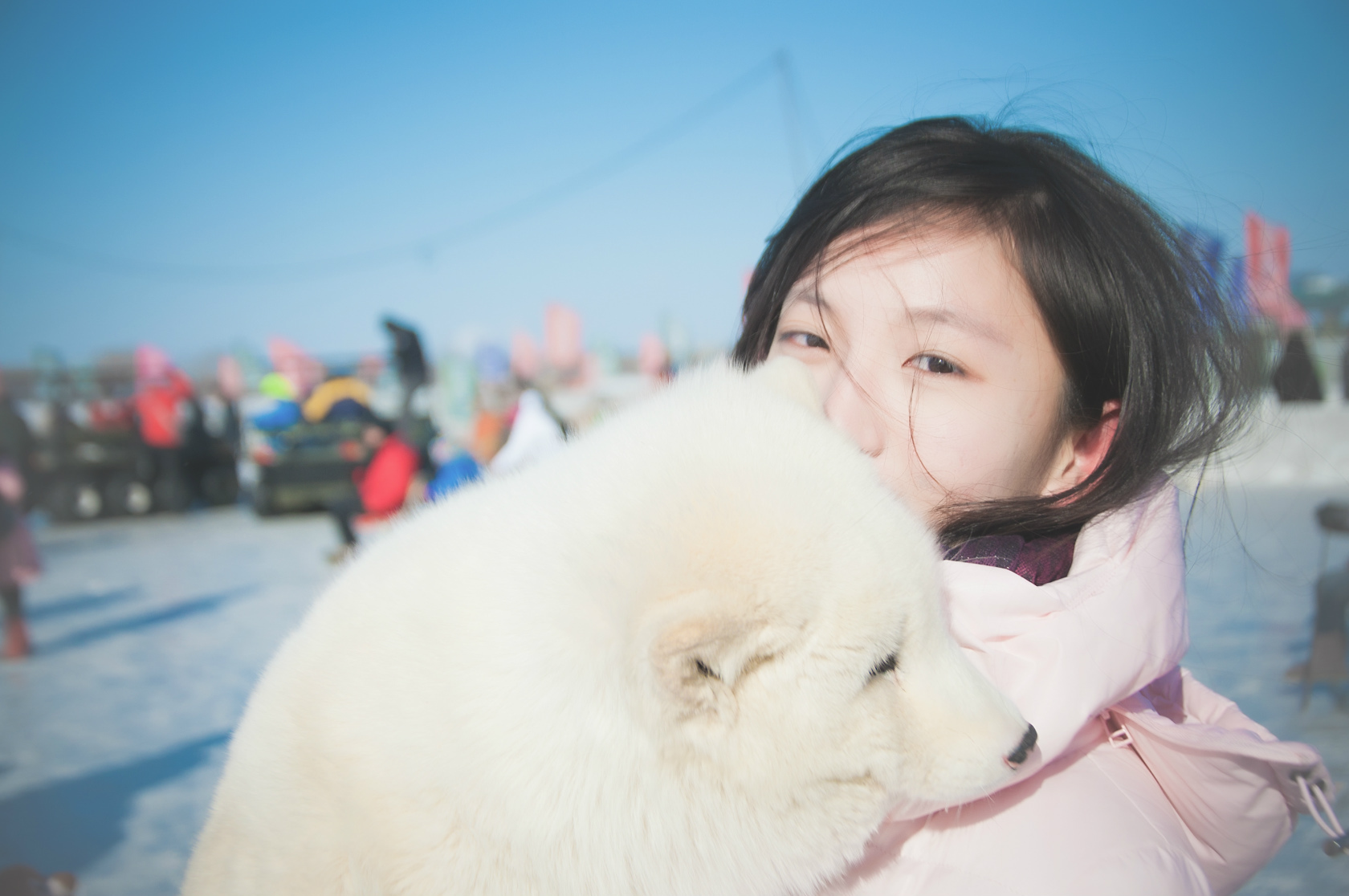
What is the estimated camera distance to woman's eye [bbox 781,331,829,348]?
4.54 ft

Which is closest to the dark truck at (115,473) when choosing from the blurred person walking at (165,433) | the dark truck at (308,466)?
the blurred person walking at (165,433)

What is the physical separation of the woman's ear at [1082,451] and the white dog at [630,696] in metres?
0.57

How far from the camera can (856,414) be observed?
3.94ft

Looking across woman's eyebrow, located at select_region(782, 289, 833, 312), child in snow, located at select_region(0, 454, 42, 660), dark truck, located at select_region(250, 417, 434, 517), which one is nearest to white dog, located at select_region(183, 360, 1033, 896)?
woman's eyebrow, located at select_region(782, 289, 833, 312)

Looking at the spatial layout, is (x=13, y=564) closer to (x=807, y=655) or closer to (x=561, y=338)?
(x=807, y=655)

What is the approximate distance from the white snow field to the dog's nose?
75 cm

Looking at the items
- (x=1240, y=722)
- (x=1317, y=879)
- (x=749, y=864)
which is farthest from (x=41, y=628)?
(x=1317, y=879)

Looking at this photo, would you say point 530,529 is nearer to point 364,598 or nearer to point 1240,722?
point 364,598

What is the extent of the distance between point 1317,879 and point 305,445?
11.9m

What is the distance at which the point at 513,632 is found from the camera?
0.85 metres

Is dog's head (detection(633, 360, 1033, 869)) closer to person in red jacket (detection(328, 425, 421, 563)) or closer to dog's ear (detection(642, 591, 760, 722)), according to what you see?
dog's ear (detection(642, 591, 760, 722))

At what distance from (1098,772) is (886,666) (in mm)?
384

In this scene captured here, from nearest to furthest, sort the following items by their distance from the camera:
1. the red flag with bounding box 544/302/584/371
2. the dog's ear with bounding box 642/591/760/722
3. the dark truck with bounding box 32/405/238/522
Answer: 1. the dog's ear with bounding box 642/591/760/722
2. the dark truck with bounding box 32/405/238/522
3. the red flag with bounding box 544/302/584/371

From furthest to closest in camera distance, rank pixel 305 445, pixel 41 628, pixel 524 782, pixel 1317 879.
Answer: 1. pixel 305 445
2. pixel 41 628
3. pixel 1317 879
4. pixel 524 782
